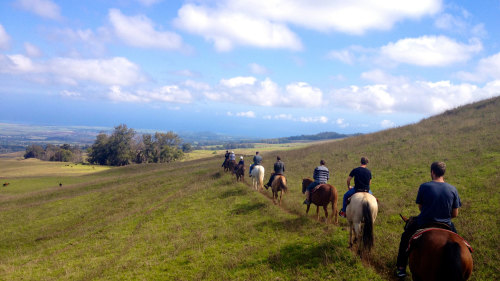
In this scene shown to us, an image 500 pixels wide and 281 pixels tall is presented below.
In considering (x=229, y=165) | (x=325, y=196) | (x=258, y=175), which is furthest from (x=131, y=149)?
(x=325, y=196)

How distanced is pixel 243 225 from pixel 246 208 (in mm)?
3271

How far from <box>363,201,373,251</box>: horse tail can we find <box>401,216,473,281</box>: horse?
229cm

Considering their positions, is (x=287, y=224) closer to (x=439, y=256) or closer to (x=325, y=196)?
(x=325, y=196)

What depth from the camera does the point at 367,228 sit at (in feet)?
31.2

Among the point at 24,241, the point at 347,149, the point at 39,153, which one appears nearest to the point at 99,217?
the point at 24,241

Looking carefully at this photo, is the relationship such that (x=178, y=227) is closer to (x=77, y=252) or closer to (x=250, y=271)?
(x=77, y=252)

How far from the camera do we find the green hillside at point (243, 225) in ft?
33.5

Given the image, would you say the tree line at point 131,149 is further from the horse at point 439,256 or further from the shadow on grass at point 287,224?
the horse at point 439,256

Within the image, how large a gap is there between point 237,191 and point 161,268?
1195cm

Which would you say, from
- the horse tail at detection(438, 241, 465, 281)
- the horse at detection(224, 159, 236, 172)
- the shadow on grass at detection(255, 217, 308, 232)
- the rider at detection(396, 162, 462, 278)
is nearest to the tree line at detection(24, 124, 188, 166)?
the horse at detection(224, 159, 236, 172)

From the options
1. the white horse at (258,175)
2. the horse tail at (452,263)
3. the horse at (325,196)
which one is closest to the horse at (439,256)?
the horse tail at (452,263)

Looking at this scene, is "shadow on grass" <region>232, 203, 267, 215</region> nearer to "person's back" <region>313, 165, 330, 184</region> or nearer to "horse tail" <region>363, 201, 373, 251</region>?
"person's back" <region>313, 165, 330, 184</region>

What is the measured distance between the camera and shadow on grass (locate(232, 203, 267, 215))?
18027 mm

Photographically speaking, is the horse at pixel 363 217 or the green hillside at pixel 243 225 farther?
the green hillside at pixel 243 225
